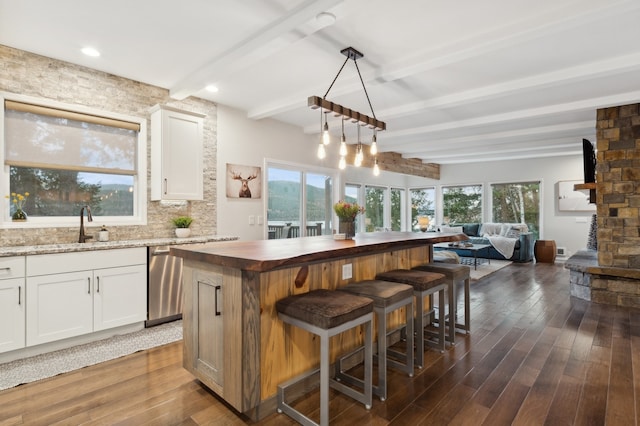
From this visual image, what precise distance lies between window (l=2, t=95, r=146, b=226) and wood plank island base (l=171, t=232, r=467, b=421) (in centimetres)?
197

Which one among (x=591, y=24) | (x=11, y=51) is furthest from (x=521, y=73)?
(x=11, y=51)

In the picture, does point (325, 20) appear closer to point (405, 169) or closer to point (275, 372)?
point (275, 372)

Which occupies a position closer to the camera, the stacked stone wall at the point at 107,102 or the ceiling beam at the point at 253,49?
the ceiling beam at the point at 253,49

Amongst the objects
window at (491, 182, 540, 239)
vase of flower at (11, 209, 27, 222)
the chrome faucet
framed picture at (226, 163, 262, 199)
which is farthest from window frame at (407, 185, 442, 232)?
vase of flower at (11, 209, 27, 222)

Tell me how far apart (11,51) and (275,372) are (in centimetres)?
370

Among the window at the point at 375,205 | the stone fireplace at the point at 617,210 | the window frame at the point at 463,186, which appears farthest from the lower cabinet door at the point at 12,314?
the window frame at the point at 463,186

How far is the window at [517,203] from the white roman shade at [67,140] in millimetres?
9129

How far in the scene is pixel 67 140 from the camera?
3.46 meters

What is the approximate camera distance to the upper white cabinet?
388cm

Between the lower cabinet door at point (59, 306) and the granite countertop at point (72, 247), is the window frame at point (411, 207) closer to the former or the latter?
the granite countertop at point (72, 247)

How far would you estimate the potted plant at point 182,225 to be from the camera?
4.09 meters

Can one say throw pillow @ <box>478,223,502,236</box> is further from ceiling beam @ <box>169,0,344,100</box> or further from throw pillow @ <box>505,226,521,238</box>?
ceiling beam @ <box>169,0,344,100</box>

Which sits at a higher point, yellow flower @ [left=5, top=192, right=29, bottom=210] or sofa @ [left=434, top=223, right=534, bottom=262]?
yellow flower @ [left=5, top=192, right=29, bottom=210]

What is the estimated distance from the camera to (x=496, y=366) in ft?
8.81
